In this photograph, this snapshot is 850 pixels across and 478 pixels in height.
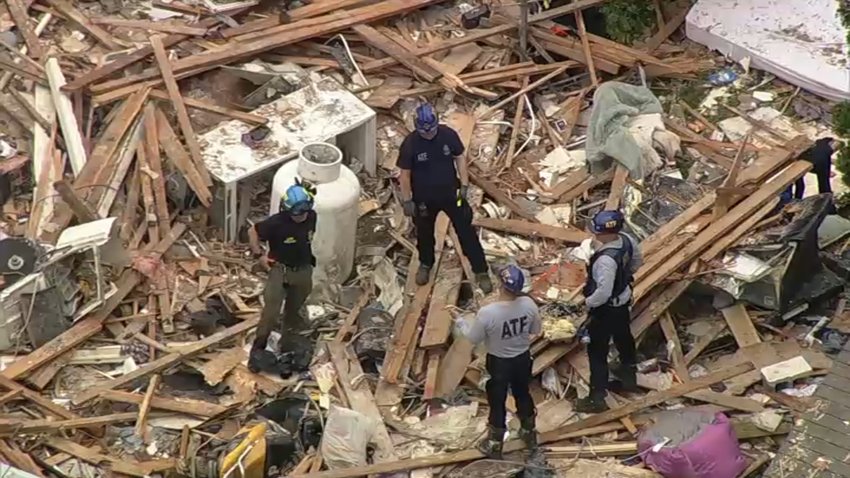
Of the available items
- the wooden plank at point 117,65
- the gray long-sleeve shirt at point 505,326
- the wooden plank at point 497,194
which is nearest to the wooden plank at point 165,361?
the gray long-sleeve shirt at point 505,326

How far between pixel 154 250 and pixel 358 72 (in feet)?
11.5

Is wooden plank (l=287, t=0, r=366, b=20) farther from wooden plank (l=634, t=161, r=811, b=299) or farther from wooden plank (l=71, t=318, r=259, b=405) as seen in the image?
wooden plank (l=634, t=161, r=811, b=299)

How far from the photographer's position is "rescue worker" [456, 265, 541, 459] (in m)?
9.35

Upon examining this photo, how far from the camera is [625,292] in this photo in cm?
1006

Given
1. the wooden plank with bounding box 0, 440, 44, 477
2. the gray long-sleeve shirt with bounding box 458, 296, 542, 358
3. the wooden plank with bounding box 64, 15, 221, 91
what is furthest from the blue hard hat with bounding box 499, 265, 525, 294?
the wooden plank with bounding box 64, 15, 221, 91

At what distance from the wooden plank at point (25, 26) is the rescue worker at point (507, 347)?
6.94m

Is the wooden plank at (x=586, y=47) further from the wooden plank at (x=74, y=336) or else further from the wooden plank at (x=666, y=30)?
the wooden plank at (x=74, y=336)

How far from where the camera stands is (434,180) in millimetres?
11367

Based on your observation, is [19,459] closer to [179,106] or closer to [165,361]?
[165,361]

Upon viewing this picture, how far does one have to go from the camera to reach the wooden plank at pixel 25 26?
46.9 ft

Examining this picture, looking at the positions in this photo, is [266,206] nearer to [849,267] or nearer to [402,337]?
[402,337]

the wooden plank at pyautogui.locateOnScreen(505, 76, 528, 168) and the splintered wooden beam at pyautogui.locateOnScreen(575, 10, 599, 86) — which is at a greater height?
the splintered wooden beam at pyautogui.locateOnScreen(575, 10, 599, 86)

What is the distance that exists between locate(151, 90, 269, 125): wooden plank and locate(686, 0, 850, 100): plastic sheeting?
5458 millimetres

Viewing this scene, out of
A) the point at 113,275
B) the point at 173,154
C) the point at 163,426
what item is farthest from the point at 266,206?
the point at 163,426
